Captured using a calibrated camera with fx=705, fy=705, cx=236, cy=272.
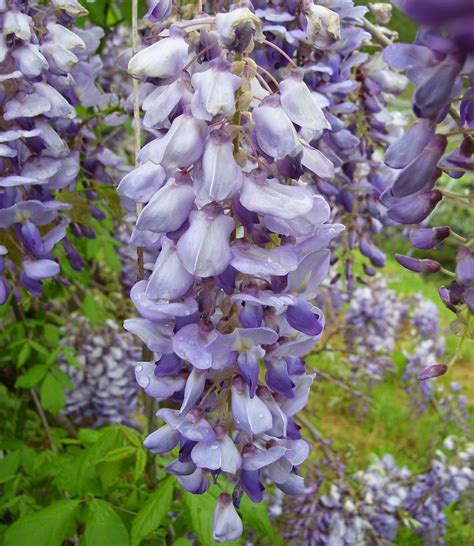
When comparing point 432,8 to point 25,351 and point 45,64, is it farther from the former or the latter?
point 25,351

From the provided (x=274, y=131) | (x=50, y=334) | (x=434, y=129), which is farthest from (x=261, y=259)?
(x=50, y=334)

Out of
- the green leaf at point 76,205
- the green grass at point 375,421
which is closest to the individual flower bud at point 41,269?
the green leaf at point 76,205

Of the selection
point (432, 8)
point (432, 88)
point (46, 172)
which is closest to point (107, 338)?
point (46, 172)

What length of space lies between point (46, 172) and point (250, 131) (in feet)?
1.51

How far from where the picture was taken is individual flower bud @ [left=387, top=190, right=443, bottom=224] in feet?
2.76

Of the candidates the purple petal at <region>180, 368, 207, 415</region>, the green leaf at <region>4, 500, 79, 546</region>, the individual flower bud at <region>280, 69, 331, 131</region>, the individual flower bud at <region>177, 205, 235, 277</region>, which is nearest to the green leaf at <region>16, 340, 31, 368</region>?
the green leaf at <region>4, 500, 79, 546</region>

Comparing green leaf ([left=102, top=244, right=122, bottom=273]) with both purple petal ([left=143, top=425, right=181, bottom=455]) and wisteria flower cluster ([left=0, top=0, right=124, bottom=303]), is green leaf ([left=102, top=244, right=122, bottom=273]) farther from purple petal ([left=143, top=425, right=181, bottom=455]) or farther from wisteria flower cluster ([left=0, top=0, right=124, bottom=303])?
purple petal ([left=143, top=425, right=181, bottom=455])

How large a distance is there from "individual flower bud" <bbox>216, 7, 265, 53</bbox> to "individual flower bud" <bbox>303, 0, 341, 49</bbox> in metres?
0.21

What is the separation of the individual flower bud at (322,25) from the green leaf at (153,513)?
2.78 ft

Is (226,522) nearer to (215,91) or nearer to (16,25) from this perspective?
(215,91)

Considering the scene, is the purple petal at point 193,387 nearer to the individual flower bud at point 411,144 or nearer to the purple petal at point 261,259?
the purple petal at point 261,259

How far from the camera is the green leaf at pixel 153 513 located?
1.31 m

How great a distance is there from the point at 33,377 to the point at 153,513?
0.88m

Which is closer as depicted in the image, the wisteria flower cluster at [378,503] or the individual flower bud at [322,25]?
the individual flower bud at [322,25]
